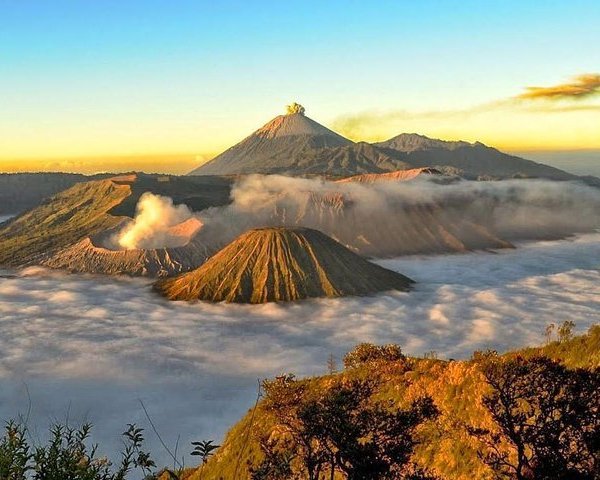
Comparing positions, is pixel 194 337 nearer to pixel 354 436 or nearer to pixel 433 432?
pixel 433 432

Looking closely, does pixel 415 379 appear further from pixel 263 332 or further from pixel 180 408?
pixel 263 332

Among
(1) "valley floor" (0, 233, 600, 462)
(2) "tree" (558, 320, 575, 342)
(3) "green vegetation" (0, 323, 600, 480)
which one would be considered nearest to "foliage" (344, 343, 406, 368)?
(3) "green vegetation" (0, 323, 600, 480)

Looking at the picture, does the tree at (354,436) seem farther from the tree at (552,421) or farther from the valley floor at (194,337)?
the valley floor at (194,337)

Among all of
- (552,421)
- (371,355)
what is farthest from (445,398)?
(552,421)

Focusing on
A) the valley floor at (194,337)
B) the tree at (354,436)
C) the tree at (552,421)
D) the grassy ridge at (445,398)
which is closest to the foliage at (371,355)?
the grassy ridge at (445,398)

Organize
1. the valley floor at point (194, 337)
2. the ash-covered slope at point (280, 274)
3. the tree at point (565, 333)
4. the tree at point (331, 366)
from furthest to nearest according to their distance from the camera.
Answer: the ash-covered slope at point (280, 274) → the valley floor at point (194, 337) → the tree at point (331, 366) → the tree at point (565, 333)

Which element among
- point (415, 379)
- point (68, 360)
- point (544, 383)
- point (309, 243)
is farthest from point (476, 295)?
point (544, 383)
